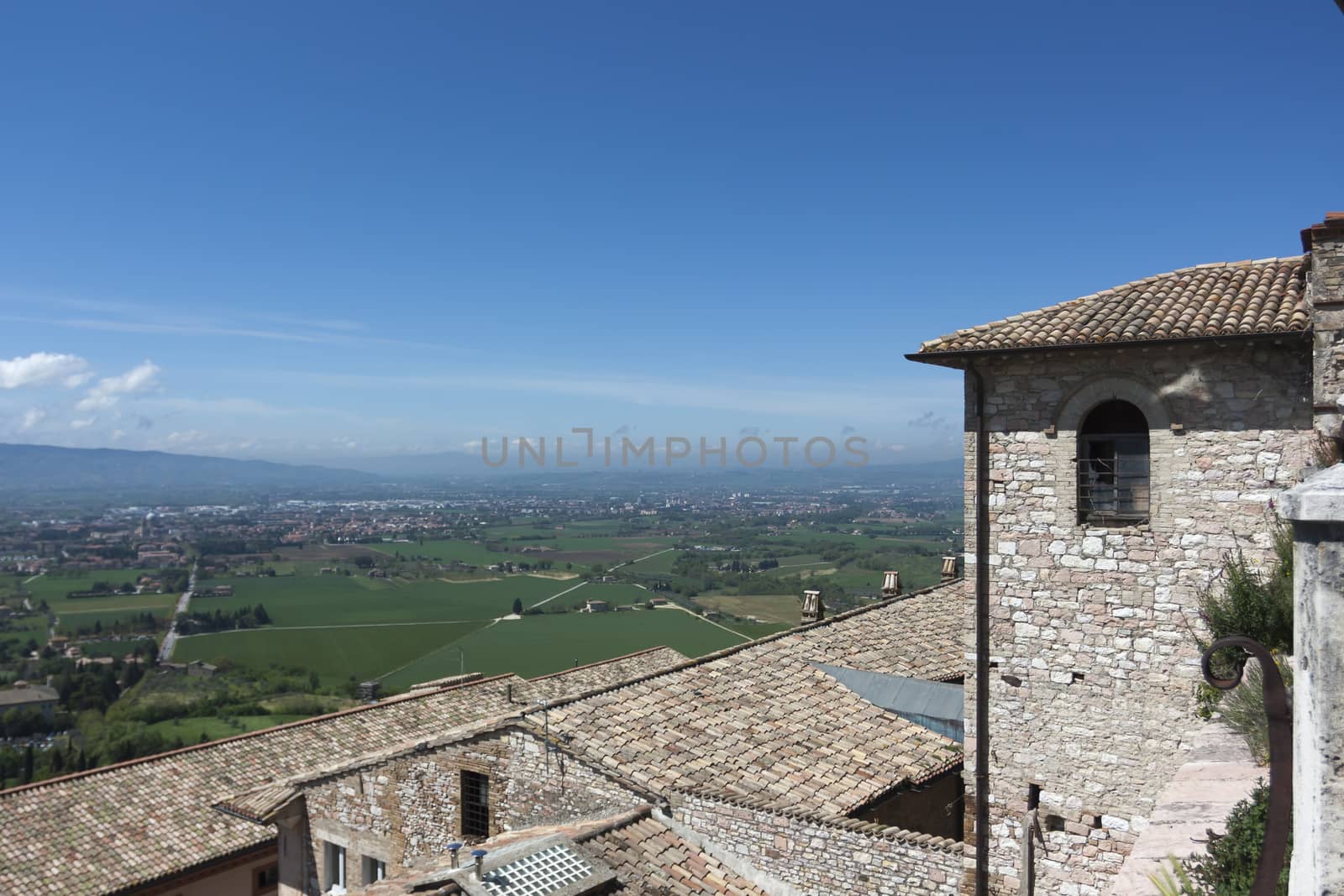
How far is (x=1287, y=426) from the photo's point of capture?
9.12 m

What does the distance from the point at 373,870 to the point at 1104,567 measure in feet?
35.5

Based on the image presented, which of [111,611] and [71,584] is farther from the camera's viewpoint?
[71,584]

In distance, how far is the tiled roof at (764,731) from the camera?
11938 mm

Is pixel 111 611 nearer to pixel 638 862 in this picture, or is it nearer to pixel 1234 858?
pixel 638 862

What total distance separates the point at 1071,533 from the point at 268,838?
58.3 feet

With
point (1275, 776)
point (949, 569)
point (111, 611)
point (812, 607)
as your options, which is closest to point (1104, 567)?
point (1275, 776)

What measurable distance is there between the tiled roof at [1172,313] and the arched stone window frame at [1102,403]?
0.55m

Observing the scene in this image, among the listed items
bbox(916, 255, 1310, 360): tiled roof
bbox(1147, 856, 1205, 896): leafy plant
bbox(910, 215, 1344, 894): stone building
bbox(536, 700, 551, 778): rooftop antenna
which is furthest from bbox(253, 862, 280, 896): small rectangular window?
bbox(1147, 856, 1205, 896): leafy plant

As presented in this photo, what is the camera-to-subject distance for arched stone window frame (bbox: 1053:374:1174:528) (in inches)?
385

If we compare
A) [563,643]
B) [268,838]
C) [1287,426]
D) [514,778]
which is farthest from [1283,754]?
[563,643]

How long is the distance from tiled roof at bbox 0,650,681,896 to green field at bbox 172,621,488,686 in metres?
34.8

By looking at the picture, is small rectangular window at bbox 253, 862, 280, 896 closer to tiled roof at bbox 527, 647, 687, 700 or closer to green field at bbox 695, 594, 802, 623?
tiled roof at bbox 527, 647, 687, 700

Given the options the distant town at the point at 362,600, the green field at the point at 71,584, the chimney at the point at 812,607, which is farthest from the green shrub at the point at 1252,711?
the green field at the point at 71,584

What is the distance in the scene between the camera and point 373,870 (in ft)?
43.9
